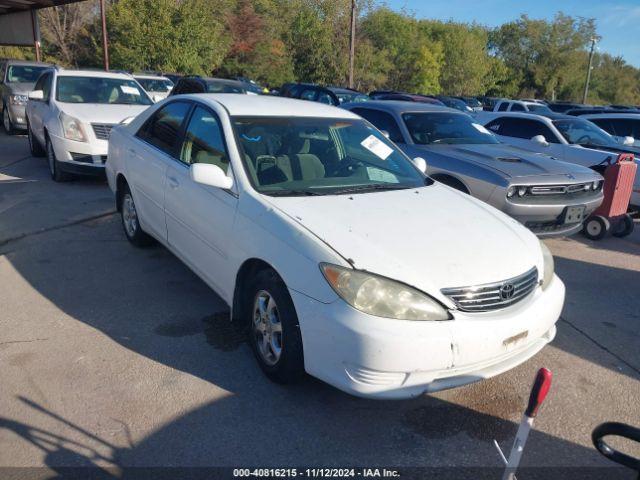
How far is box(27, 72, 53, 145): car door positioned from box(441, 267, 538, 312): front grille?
8.00 meters

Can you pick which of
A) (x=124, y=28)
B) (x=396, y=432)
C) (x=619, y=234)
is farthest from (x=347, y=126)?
(x=124, y=28)

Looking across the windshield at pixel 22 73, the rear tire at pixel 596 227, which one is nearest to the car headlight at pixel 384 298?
the rear tire at pixel 596 227

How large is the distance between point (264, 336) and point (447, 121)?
16.3 ft

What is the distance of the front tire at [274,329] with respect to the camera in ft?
9.78

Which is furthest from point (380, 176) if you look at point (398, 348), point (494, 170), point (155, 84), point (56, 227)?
point (155, 84)

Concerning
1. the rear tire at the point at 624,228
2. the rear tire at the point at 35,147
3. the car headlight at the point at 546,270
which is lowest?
the rear tire at the point at 624,228

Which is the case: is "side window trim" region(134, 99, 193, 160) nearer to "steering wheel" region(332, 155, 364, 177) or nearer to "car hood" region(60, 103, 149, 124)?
"steering wheel" region(332, 155, 364, 177)

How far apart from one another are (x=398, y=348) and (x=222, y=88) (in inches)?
504

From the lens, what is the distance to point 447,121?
7.28m

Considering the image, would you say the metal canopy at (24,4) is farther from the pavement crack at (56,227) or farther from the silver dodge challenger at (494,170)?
the silver dodge challenger at (494,170)

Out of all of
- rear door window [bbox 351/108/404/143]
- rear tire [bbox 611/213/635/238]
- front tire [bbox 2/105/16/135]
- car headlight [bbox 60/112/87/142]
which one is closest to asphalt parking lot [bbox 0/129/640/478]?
rear tire [bbox 611/213/635/238]

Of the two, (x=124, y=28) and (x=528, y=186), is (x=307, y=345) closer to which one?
(x=528, y=186)

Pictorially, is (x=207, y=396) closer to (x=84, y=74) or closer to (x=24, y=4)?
(x=84, y=74)

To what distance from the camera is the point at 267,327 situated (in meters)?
3.25
